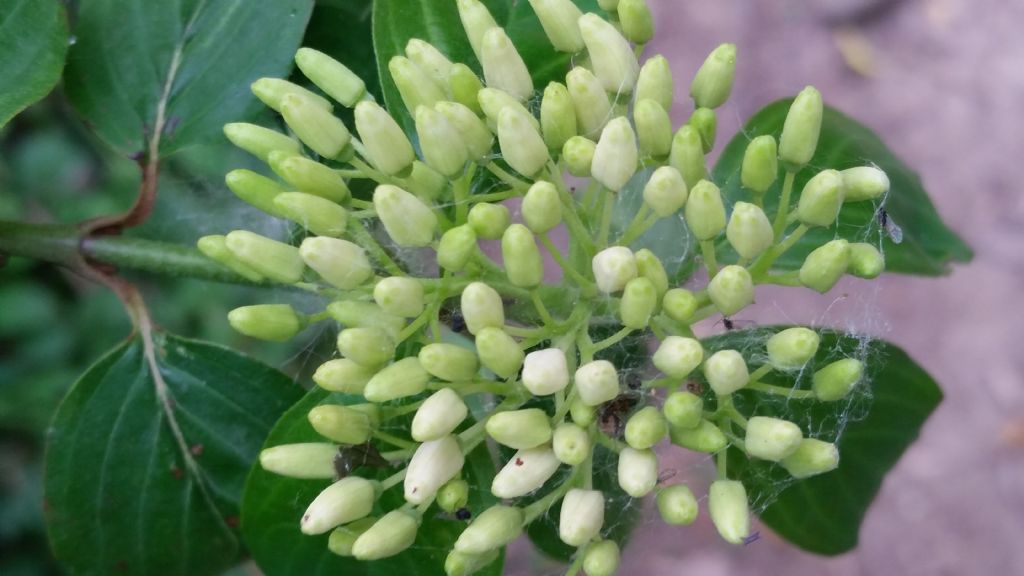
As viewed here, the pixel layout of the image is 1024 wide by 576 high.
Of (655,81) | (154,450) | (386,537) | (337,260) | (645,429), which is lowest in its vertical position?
(154,450)

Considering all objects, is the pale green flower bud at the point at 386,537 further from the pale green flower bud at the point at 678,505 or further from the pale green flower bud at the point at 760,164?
the pale green flower bud at the point at 760,164

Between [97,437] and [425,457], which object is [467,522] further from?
[97,437]

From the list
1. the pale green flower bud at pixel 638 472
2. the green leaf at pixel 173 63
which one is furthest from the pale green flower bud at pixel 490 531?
the green leaf at pixel 173 63

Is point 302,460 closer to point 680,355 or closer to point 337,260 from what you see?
point 337,260

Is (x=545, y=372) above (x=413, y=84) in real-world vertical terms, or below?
below

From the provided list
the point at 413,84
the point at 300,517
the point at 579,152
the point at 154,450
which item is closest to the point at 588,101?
the point at 579,152

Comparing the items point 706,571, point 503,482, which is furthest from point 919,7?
point 503,482
